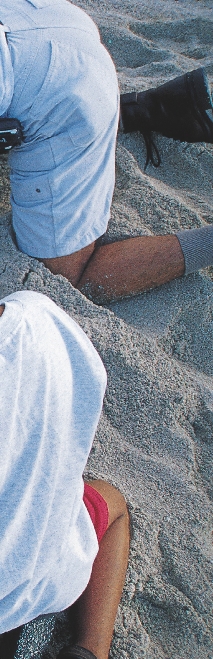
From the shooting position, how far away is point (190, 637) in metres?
1.15

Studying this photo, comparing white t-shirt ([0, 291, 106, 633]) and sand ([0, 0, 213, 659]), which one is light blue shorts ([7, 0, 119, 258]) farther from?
white t-shirt ([0, 291, 106, 633])

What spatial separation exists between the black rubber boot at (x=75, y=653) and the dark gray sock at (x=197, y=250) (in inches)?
38.5

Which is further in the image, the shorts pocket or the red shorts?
the shorts pocket

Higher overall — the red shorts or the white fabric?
the white fabric

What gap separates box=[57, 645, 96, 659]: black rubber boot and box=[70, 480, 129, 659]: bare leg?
16 millimetres

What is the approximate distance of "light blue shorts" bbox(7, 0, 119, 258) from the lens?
4.23ft

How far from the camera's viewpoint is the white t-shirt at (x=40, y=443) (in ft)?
2.19

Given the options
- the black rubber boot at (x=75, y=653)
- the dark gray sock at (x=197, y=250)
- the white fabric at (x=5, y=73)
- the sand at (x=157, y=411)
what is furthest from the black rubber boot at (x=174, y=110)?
the black rubber boot at (x=75, y=653)

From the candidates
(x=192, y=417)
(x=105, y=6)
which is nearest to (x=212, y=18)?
(x=105, y=6)

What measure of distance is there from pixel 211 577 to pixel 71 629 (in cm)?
30

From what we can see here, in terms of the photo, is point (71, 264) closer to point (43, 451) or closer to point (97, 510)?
point (97, 510)

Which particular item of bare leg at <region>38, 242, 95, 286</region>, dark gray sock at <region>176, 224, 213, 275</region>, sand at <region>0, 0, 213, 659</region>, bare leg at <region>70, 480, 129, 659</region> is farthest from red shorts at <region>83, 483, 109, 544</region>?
dark gray sock at <region>176, 224, 213, 275</region>

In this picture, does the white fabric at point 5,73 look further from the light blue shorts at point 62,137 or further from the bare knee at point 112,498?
the bare knee at point 112,498

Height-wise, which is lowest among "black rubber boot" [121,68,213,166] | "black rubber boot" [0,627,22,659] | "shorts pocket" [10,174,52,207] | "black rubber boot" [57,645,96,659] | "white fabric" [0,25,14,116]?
"black rubber boot" [57,645,96,659]
